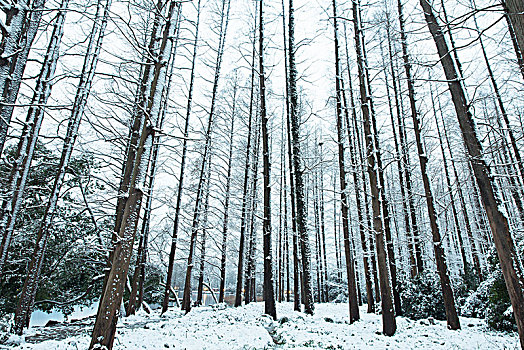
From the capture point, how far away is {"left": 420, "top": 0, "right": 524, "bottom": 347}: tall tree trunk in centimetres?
434

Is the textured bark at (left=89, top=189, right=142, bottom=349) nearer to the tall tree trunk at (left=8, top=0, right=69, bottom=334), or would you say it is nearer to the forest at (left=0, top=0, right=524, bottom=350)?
the forest at (left=0, top=0, right=524, bottom=350)

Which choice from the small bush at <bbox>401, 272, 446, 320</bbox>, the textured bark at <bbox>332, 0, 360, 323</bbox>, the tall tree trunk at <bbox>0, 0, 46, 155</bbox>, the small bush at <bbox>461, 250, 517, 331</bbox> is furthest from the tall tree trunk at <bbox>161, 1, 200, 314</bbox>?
the small bush at <bbox>461, 250, 517, 331</bbox>

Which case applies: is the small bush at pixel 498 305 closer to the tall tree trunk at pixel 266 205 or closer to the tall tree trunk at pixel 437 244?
the tall tree trunk at pixel 437 244

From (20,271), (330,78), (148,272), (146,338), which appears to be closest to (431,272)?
(330,78)

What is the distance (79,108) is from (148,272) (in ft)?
36.1

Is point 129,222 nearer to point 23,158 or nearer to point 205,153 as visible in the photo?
point 23,158

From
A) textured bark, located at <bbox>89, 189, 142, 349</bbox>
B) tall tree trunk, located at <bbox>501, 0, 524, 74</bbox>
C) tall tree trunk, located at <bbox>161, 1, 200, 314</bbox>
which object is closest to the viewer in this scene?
tall tree trunk, located at <bbox>501, 0, 524, 74</bbox>

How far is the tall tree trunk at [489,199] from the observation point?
171 inches

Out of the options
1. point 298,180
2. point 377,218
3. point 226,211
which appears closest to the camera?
point 377,218

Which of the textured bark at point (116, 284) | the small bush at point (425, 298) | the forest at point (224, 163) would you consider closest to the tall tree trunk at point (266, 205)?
the forest at point (224, 163)

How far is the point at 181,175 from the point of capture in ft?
38.6

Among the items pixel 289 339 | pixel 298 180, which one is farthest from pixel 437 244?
pixel 289 339

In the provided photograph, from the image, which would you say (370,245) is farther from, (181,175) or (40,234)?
(40,234)

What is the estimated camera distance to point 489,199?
478 centimetres
